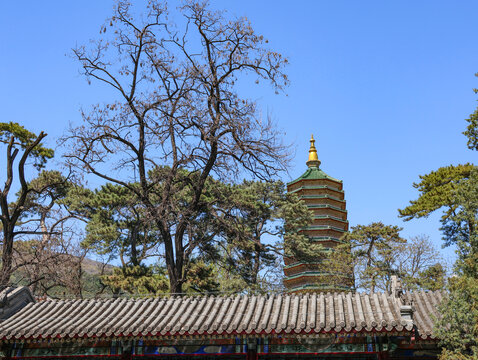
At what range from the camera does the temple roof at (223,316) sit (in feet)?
29.9

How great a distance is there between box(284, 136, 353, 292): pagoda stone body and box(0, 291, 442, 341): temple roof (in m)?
24.8

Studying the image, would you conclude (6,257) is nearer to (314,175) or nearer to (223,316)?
(223,316)

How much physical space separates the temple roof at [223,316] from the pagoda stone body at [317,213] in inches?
975

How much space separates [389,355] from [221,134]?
1052 cm

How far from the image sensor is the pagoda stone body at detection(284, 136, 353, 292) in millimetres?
36562

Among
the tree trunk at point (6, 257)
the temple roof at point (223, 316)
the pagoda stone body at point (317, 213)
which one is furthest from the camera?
the pagoda stone body at point (317, 213)

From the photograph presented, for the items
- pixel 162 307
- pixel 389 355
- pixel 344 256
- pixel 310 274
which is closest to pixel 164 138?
pixel 162 307

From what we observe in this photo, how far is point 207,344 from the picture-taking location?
9938 mm

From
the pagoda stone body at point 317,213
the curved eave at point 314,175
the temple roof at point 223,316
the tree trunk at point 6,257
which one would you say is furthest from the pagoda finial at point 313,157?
the temple roof at point 223,316

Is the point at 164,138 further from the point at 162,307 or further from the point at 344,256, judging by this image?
the point at 344,256

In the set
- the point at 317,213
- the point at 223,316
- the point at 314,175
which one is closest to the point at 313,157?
the point at 314,175

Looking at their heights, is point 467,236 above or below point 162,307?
above

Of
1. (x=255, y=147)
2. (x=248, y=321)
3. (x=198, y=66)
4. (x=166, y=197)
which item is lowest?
(x=248, y=321)

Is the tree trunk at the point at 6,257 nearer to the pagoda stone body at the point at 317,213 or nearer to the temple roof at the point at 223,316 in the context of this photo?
the temple roof at the point at 223,316
